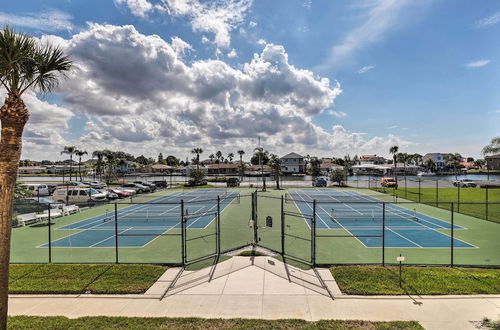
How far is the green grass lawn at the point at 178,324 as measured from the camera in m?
6.38

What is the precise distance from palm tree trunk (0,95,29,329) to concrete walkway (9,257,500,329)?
9.20 ft

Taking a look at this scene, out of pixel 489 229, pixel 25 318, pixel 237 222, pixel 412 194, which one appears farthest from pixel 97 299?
pixel 412 194

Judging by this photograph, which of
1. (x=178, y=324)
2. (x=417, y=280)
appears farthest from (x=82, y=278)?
(x=417, y=280)

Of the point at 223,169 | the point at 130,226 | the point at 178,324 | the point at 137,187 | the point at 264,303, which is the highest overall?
the point at 223,169

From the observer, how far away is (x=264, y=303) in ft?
25.4

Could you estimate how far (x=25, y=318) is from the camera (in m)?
6.77

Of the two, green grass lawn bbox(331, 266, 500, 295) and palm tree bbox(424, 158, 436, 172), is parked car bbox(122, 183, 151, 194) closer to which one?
green grass lawn bbox(331, 266, 500, 295)

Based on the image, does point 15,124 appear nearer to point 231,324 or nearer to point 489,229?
point 231,324

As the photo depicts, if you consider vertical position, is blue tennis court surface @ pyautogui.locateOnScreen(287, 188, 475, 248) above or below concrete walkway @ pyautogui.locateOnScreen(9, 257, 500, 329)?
below

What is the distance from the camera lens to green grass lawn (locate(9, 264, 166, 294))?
8.45 meters

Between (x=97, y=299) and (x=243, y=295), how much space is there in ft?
15.3

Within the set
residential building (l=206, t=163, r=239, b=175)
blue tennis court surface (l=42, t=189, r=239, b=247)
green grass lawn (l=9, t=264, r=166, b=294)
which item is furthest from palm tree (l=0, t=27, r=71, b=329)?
residential building (l=206, t=163, r=239, b=175)

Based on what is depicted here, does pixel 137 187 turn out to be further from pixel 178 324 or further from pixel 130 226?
pixel 178 324

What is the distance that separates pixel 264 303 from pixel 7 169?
7311 mm
